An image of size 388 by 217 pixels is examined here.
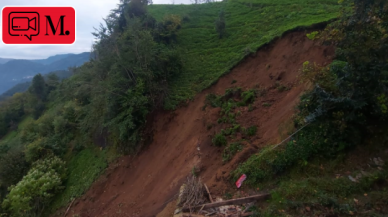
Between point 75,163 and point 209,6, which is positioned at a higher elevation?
point 209,6

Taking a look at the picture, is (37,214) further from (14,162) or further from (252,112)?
(252,112)

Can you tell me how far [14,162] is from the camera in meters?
13.7

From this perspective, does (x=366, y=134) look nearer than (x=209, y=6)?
Yes

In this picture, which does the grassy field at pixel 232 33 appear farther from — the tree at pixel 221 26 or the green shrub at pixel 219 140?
the green shrub at pixel 219 140

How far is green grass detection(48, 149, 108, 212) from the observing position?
11.8 meters

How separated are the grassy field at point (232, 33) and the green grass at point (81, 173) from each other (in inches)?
197

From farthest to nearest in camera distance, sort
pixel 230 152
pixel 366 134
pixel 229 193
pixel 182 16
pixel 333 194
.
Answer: pixel 182 16, pixel 230 152, pixel 229 193, pixel 366 134, pixel 333 194

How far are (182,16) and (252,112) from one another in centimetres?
1457

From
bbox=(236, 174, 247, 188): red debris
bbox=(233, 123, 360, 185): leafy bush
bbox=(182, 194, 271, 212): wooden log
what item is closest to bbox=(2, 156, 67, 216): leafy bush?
bbox=(182, 194, 271, 212): wooden log

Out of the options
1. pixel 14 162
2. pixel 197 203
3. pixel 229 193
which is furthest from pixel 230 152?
pixel 14 162

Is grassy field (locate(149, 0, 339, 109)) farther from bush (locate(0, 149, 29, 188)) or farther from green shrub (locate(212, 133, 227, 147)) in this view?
bush (locate(0, 149, 29, 188))

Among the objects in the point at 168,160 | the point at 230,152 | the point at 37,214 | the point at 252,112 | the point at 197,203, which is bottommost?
the point at 37,214

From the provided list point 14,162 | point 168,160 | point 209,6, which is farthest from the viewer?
point 209,6

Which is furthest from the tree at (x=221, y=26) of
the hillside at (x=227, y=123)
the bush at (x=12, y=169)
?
the bush at (x=12, y=169)
